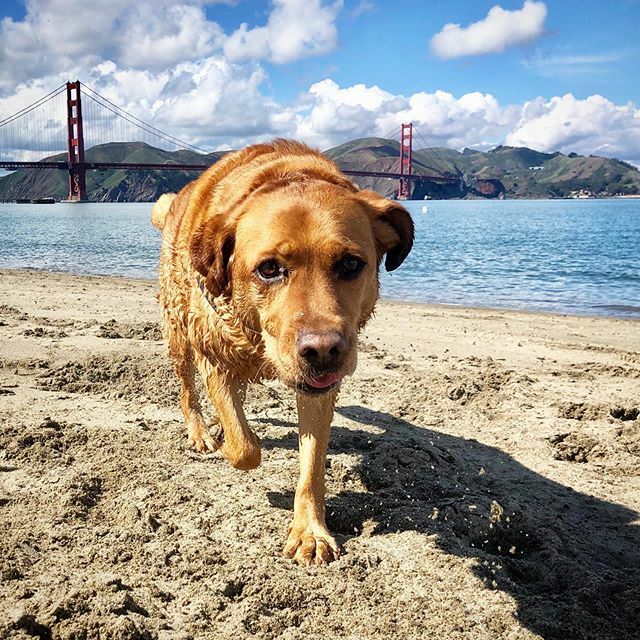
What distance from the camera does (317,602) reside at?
2.54m

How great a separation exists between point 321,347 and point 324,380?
9.0 inches

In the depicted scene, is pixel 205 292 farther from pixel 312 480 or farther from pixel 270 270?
pixel 312 480

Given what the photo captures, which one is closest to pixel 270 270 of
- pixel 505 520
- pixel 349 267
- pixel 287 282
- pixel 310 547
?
pixel 287 282

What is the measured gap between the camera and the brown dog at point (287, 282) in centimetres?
262

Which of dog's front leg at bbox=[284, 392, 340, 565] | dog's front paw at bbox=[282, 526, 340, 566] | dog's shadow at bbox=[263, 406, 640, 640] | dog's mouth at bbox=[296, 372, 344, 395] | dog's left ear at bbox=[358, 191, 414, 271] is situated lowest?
dog's shadow at bbox=[263, 406, 640, 640]

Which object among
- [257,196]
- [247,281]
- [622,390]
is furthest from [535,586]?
[622,390]

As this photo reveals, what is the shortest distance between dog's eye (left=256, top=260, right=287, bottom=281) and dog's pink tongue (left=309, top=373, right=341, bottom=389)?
1.53 feet

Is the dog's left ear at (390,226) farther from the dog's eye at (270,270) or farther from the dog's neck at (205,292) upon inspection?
the dog's neck at (205,292)

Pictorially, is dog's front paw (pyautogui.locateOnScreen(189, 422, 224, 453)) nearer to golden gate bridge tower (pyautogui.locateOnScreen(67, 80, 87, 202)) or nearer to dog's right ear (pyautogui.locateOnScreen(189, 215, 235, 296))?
dog's right ear (pyautogui.locateOnScreen(189, 215, 235, 296))

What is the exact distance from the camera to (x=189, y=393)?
14.8 ft

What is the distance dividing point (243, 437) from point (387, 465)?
103 cm

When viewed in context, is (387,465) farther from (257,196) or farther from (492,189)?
(492,189)

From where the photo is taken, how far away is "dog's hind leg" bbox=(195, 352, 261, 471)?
332 cm

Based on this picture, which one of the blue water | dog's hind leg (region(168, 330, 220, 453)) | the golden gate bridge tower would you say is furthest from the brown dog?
the golden gate bridge tower
